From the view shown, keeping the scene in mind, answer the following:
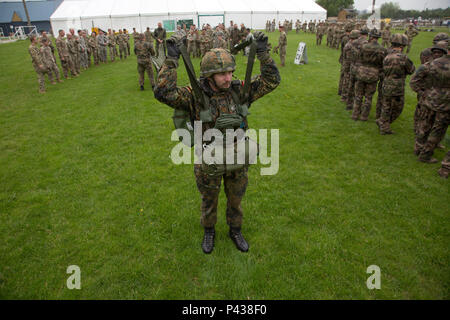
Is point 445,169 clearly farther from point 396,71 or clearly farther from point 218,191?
point 218,191

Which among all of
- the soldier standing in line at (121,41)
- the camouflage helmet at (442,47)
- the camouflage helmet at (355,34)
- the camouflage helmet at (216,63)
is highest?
the soldier standing in line at (121,41)

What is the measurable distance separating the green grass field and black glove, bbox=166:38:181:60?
9.22 ft

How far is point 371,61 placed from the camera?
24.9 feet

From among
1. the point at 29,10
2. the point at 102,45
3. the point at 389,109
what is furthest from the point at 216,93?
the point at 29,10

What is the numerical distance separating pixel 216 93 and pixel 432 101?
17.2 feet

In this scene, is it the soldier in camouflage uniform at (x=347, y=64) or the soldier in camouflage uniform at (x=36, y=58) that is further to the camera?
the soldier in camouflage uniform at (x=36, y=58)

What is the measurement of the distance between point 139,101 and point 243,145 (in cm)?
898

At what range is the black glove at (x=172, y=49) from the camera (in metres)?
2.77

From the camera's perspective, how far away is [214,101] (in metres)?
3.22

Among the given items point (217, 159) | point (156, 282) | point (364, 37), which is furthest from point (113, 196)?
point (364, 37)

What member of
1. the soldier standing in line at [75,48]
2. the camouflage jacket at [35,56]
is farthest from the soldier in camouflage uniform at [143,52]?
the soldier standing in line at [75,48]

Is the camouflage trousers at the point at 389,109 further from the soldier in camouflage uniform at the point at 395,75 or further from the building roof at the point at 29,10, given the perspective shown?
the building roof at the point at 29,10

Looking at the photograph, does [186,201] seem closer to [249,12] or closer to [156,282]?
[156,282]

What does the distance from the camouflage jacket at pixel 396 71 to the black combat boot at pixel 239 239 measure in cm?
593
